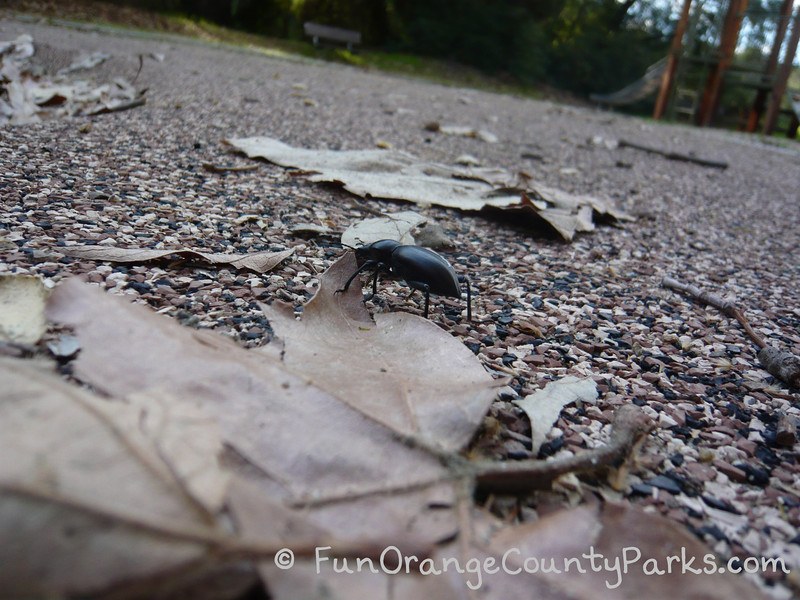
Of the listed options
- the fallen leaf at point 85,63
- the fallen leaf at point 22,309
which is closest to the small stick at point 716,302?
the fallen leaf at point 22,309

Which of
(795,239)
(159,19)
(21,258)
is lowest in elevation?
(21,258)

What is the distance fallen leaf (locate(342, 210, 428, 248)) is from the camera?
1.92 m

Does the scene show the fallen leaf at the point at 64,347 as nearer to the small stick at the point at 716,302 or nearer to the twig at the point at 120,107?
the small stick at the point at 716,302

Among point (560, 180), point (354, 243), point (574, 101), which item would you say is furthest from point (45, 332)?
point (574, 101)

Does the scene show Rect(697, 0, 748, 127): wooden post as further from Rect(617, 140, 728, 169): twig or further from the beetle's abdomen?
the beetle's abdomen

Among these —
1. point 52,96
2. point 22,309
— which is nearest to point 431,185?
point 22,309

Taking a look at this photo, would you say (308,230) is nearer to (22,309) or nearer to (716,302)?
(22,309)

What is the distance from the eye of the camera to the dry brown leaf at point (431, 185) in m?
2.58

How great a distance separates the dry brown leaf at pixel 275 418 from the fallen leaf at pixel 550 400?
1.14 ft

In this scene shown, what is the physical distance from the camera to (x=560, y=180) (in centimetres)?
389

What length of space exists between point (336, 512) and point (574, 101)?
18.7 metres

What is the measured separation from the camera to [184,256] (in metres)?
1.56

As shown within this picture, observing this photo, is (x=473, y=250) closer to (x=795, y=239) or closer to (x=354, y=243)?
(x=354, y=243)

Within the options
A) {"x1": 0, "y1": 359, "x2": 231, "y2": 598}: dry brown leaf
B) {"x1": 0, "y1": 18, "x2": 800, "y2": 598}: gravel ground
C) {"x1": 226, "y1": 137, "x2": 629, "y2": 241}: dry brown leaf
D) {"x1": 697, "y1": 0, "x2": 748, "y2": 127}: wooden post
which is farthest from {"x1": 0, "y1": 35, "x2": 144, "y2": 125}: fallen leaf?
{"x1": 697, "y1": 0, "x2": 748, "y2": 127}: wooden post
